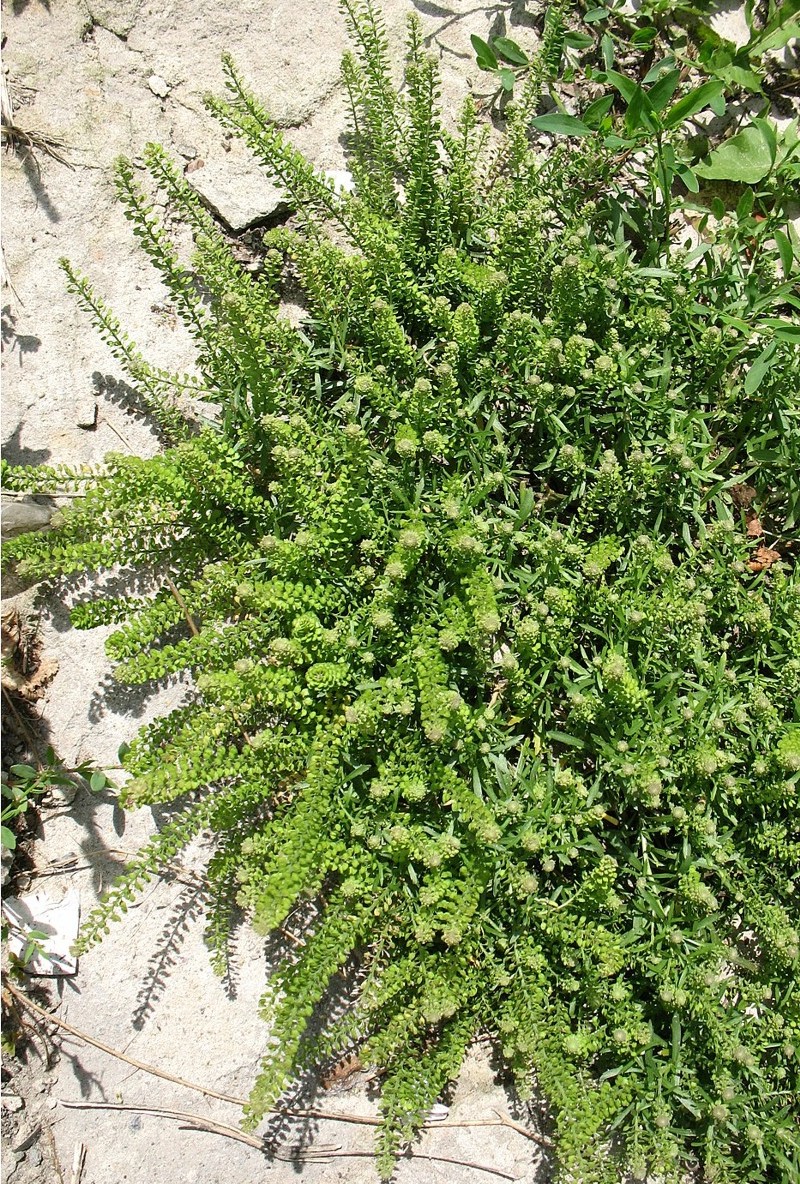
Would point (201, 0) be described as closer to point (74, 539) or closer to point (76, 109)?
point (76, 109)

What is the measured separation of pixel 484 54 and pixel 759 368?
1893 millimetres

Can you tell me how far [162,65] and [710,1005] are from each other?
4.65 metres

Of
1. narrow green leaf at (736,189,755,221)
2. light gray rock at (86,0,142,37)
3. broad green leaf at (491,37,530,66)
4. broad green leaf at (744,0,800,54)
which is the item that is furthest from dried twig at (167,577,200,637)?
broad green leaf at (744,0,800,54)

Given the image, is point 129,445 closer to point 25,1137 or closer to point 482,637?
point 482,637

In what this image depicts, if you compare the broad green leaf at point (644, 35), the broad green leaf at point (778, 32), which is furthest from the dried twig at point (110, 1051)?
the broad green leaf at point (778, 32)

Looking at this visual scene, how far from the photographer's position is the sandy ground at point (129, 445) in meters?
3.66

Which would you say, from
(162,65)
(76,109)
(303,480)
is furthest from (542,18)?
(303,480)

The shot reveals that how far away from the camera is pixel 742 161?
4188mm

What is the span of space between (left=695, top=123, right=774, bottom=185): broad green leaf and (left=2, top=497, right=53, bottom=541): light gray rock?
134 inches

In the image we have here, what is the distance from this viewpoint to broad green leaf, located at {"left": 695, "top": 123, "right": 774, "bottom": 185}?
4.18m

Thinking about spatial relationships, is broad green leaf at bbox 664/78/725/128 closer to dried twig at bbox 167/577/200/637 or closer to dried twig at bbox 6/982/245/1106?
dried twig at bbox 167/577/200/637

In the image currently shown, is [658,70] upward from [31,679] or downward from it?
upward

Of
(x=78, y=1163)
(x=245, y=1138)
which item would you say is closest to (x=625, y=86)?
(x=245, y=1138)

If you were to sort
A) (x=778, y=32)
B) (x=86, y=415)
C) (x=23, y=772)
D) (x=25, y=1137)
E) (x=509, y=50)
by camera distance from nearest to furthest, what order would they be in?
1. (x=25, y=1137)
2. (x=23, y=772)
3. (x=86, y=415)
4. (x=509, y=50)
5. (x=778, y=32)
